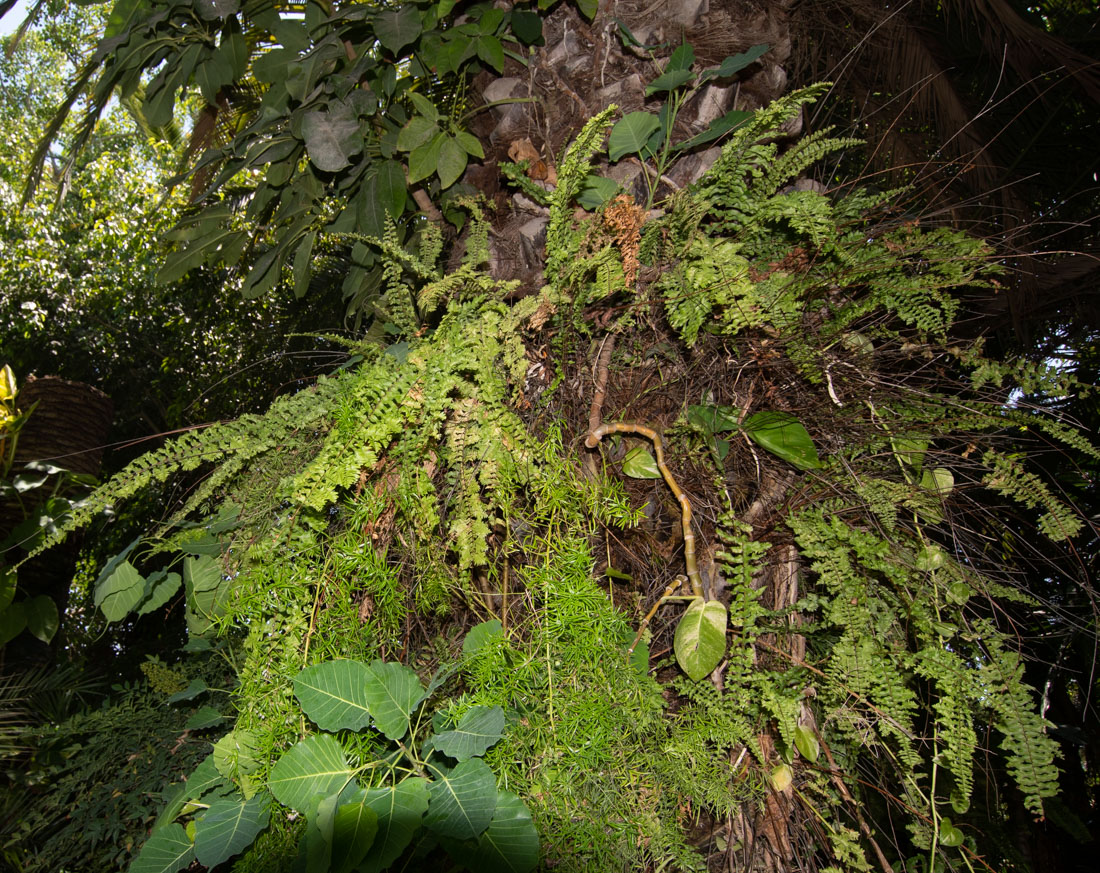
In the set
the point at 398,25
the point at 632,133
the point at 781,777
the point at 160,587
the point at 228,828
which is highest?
the point at 398,25

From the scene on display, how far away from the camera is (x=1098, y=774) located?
2.46 m

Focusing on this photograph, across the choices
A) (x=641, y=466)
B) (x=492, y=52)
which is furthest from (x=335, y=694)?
(x=492, y=52)

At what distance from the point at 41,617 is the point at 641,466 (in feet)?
6.79

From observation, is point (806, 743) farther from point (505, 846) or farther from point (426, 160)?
point (426, 160)

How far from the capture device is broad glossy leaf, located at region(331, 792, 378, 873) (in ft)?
2.11

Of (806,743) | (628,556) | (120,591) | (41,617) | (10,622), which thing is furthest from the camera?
(41,617)

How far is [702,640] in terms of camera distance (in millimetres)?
820

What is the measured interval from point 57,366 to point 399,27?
523 cm

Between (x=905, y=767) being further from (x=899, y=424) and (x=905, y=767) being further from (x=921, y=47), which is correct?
(x=921, y=47)

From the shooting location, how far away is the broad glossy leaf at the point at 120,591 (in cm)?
105

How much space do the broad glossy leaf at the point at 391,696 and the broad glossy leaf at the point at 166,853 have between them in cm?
35

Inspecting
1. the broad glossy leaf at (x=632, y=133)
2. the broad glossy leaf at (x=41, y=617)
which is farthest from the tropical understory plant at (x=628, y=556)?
the broad glossy leaf at (x=41, y=617)

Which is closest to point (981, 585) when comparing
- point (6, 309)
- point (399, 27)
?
point (399, 27)

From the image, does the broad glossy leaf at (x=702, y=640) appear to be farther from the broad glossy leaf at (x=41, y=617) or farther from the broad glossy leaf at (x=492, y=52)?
the broad glossy leaf at (x=41, y=617)
